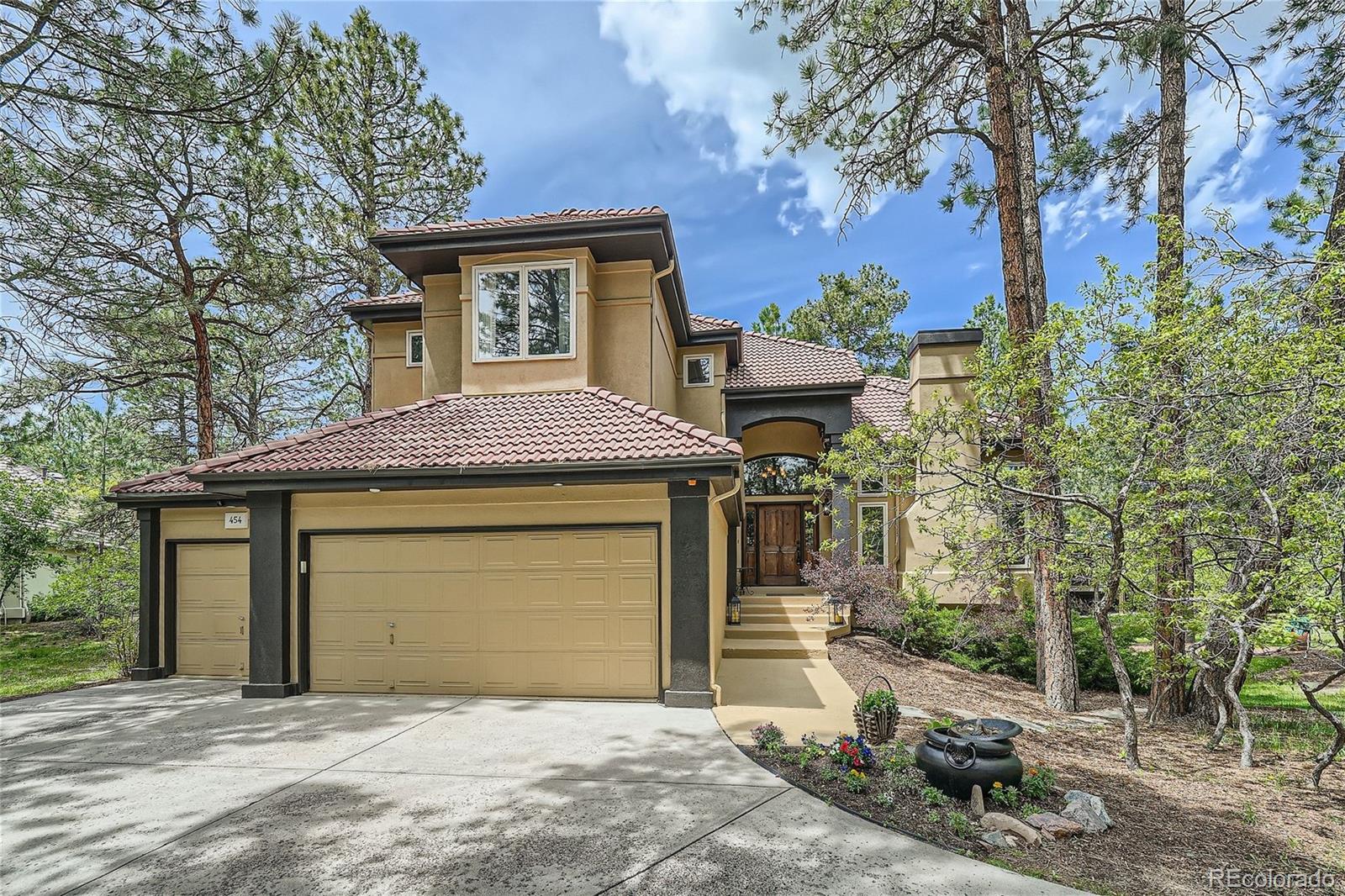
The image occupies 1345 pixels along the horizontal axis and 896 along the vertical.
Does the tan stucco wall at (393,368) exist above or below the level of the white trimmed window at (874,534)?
above

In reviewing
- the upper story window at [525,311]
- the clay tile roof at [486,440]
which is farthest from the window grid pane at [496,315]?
the clay tile roof at [486,440]

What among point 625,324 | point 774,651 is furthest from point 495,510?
point 774,651

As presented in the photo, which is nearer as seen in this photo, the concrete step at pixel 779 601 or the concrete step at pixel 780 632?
the concrete step at pixel 780 632

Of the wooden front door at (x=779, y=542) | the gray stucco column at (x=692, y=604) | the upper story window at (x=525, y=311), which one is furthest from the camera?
the wooden front door at (x=779, y=542)

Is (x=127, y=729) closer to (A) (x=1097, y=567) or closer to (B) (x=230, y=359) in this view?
(A) (x=1097, y=567)

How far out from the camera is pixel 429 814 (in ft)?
15.0

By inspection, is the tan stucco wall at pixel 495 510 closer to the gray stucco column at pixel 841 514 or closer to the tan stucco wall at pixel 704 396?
the tan stucco wall at pixel 704 396

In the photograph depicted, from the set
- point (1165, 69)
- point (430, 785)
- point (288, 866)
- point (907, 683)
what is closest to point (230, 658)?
point (430, 785)

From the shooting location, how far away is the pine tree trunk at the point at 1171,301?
5.67 meters

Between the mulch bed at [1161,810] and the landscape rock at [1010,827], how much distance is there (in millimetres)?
79

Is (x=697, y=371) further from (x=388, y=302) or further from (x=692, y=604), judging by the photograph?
(x=692, y=604)

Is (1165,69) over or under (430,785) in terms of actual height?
over

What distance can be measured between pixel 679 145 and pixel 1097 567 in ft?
46.1

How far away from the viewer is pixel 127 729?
6.94 m
